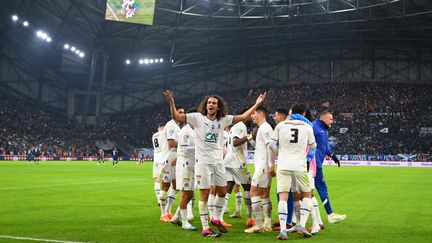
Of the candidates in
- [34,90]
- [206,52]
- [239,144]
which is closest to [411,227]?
[239,144]

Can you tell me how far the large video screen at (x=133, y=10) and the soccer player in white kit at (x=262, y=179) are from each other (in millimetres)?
27713

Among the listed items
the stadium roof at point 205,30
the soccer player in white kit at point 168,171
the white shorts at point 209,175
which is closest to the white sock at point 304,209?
the white shorts at point 209,175

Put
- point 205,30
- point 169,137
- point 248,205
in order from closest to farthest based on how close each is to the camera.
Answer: point 248,205, point 169,137, point 205,30

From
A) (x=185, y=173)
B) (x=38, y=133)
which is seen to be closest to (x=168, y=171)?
(x=185, y=173)

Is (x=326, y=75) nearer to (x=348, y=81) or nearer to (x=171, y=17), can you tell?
(x=348, y=81)

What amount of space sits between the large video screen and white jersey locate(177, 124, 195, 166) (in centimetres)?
2699

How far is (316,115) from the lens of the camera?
6259cm

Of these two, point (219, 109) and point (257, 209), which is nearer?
point (219, 109)

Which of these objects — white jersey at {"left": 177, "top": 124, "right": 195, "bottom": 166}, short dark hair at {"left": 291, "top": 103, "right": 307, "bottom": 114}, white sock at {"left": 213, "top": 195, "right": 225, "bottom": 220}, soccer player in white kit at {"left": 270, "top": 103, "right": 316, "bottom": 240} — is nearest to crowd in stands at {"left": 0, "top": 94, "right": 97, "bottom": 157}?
white jersey at {"left": 177, "top": 124, "right": 195, "bottom": 166}

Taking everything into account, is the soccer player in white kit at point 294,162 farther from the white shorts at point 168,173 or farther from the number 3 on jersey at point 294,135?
the white shorts at point 168,173

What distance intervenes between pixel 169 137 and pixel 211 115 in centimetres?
215

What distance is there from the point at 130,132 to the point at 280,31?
2873cm

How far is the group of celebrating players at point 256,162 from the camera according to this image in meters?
8.35

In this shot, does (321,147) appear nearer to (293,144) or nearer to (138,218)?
(293,144)
